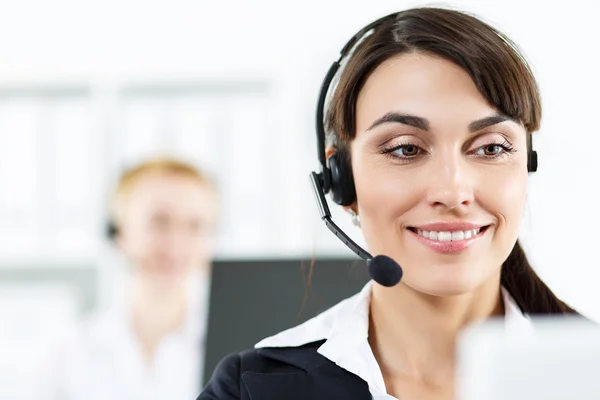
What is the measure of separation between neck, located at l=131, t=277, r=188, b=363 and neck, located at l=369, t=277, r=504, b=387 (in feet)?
5.34

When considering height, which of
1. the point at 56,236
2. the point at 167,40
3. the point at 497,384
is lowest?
the point at 56,236

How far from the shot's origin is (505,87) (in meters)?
1.11

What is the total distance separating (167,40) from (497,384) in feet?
10.6

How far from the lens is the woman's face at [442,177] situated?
1.10 metres

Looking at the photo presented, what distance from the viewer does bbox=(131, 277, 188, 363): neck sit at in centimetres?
275

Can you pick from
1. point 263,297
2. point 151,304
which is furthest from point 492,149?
point 151,304

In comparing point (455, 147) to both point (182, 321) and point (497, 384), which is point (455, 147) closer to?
point (497, 384)

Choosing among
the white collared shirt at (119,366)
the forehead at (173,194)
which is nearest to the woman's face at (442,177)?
the white collared shirt at (119,366)

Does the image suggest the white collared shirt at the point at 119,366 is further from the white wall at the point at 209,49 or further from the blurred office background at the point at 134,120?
the white wall at the point at 209,49

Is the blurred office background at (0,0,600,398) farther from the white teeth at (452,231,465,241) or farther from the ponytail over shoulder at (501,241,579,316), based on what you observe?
the white teeth at (452,231,465,241)

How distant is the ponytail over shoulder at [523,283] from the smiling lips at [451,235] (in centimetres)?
18

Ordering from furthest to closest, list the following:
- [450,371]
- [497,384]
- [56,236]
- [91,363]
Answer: [56,236]
[91,363]
[450,371]
[497,384]

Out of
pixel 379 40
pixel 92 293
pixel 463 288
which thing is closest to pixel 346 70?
pixel 379 40

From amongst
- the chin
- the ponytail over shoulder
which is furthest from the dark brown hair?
the chin
